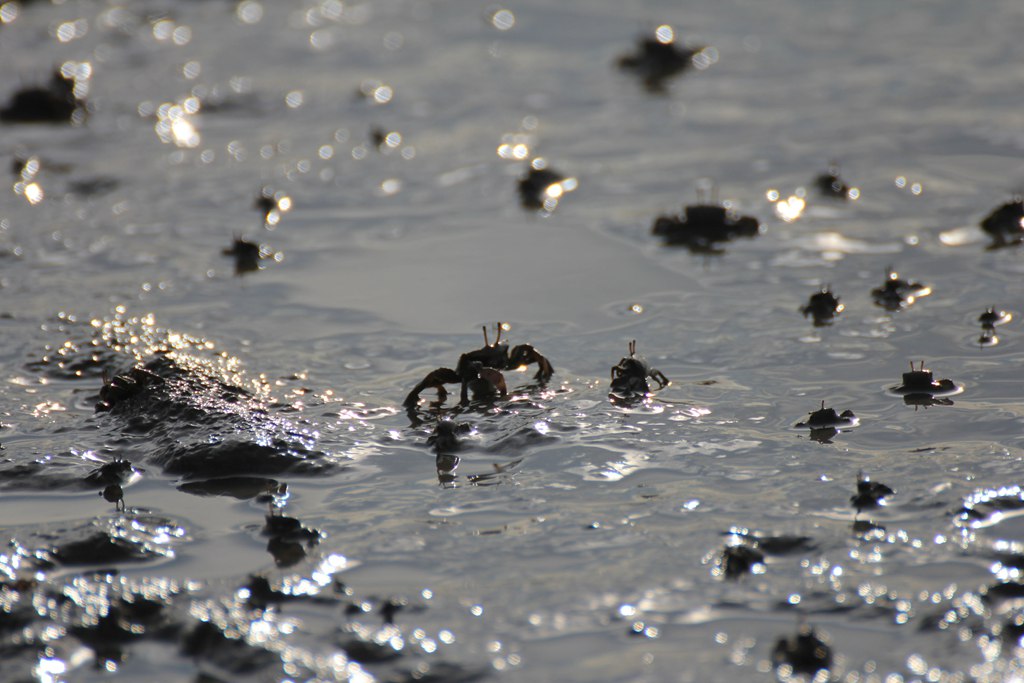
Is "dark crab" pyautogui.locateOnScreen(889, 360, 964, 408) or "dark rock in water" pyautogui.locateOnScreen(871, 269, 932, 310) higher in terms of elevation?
"dark rock in water" pyautogui.locateOnScreen(871, 269, 932, 310)

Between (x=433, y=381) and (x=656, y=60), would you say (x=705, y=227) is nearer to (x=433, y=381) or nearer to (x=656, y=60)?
(x=433, y=381)

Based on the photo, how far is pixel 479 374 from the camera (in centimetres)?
577

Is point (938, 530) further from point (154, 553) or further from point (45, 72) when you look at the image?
point (45, 72)

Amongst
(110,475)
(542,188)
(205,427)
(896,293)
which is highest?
(542,188)

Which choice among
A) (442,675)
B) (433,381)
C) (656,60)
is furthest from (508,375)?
(656,60)

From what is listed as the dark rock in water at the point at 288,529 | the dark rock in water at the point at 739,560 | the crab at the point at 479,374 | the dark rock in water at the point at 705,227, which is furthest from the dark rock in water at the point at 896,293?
the dark rock in water at the point at 288,529

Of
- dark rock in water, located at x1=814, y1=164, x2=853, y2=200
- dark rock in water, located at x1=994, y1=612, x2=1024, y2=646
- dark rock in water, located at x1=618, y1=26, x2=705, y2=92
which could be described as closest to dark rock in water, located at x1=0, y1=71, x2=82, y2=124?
dark rock in water, located at x1=618, y1=26, x2=705, y2=92

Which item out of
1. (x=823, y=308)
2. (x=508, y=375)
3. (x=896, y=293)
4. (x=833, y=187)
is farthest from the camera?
(x=833, y=187)

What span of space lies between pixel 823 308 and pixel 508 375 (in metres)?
1.75

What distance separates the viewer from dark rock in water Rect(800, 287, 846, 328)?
263 inches

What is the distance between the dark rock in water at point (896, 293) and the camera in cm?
680

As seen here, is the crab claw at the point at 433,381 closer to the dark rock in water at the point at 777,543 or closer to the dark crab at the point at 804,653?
the dark rock in water at the point at 777,543

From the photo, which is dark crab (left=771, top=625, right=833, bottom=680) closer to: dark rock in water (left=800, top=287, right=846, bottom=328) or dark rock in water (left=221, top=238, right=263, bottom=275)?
dark rock in water (left=800, top=287, right=846, bottom=328)

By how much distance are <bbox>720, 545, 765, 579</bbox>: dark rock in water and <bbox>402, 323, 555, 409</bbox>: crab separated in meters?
1.66
